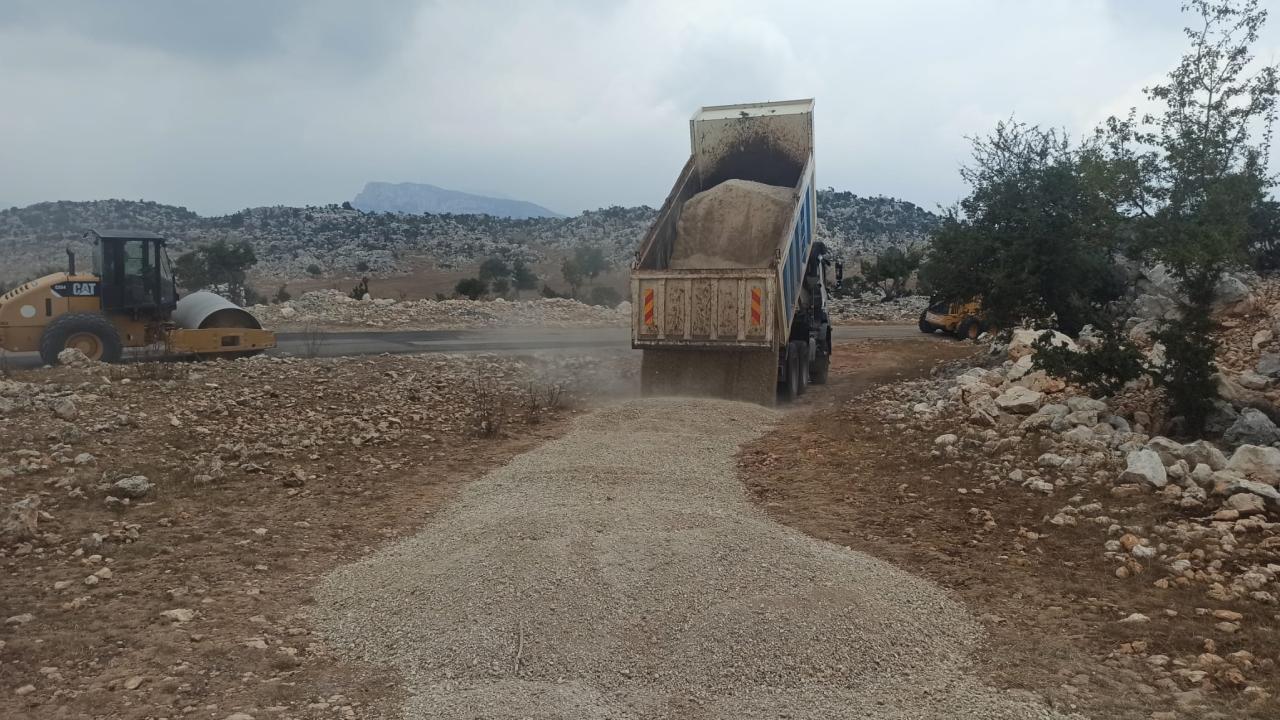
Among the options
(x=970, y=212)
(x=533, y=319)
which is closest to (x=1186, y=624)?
(x=970, y=212)

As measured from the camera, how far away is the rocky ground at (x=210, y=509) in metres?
4.21

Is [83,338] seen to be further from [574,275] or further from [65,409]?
[574,275]

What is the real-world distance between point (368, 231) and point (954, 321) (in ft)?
150

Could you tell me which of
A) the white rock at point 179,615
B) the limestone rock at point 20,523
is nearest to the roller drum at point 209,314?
the limestone rock at point 20,523

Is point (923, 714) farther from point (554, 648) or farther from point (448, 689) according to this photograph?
point (448, 689)

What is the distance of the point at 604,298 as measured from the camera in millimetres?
31688

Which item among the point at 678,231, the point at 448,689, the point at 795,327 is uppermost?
the point at 678,231

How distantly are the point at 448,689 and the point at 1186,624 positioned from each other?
3826mm

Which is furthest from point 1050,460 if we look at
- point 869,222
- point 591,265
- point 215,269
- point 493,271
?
point 869,222

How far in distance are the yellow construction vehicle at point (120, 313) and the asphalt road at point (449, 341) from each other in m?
0.83

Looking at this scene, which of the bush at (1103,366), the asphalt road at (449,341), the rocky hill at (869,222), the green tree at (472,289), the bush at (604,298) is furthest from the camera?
the rocky hill at (869,222)

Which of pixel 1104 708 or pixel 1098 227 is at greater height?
pixel 1098 227

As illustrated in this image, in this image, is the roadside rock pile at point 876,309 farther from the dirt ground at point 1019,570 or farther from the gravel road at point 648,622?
the gravel road at point 648,622

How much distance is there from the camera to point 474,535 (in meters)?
5.93
